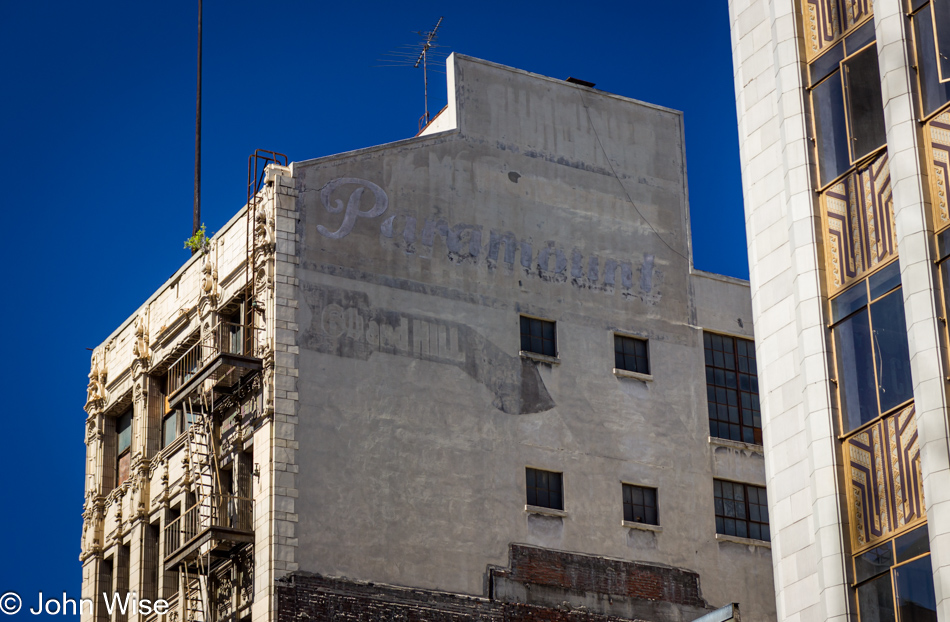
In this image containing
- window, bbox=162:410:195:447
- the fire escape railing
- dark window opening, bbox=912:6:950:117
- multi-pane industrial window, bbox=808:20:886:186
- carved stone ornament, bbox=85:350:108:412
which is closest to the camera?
dark window opening, bbox=912:6:950:117

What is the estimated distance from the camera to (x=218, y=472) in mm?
49656

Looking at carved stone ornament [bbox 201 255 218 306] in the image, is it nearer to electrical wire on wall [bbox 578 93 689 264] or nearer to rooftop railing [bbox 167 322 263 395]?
rooftop railing [bbox 167 322 263 395]

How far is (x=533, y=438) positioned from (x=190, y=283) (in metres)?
12.2

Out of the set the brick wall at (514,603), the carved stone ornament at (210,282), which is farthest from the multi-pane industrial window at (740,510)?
the carved stone ornament at (210,282)

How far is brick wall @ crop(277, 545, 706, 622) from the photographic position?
46031mm

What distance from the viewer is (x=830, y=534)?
102ft

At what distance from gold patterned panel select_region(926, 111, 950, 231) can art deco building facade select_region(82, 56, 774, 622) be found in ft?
70.8

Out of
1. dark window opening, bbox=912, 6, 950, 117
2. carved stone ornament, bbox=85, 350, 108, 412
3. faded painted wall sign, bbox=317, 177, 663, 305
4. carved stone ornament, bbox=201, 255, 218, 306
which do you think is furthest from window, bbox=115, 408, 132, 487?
dark window opening, bbox=912, 6, 950, 117

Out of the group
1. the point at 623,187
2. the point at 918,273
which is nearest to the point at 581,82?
the point at 623,187

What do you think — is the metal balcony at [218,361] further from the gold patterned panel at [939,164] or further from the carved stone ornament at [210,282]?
the gold patterned panel at [939,164]

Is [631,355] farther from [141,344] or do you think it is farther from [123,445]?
[123,445]

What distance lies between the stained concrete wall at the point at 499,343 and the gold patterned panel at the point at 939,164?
2157 centimetres

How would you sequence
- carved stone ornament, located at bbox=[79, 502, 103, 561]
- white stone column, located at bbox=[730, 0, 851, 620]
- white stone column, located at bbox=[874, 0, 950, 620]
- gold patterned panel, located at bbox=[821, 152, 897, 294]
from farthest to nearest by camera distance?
1. carved stone ornament, located at bbox=[79, 502, 103, 561]
2. gold patterned panel, located at bbox=[821, 152, 897, 294]
3. white stone column, located at bbox=[730, 0, 851, 620]
4. white stone column, located at bbox=[874, 0, 950, 620]

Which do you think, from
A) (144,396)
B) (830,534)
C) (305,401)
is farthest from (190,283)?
(830,534)
